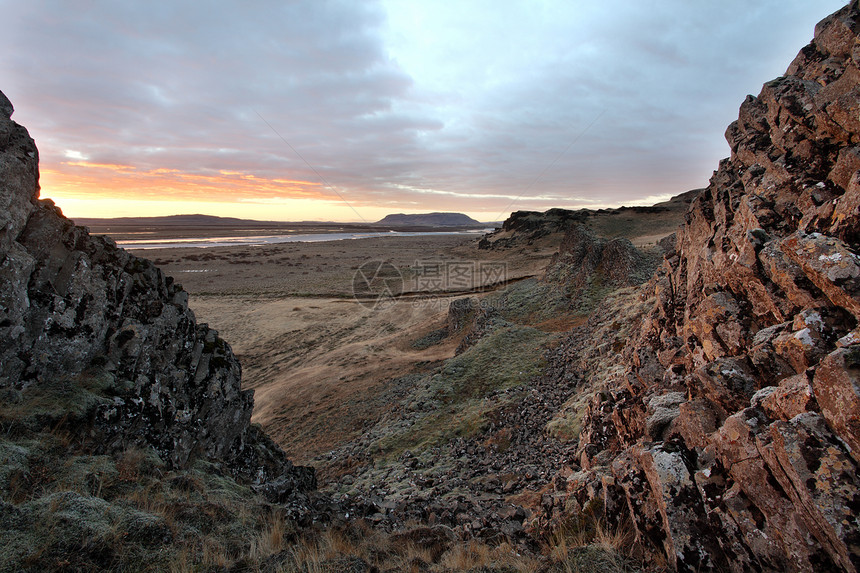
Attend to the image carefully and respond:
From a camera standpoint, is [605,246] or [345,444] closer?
[345,444]

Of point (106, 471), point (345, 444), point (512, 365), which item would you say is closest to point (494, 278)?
point (512, 365)

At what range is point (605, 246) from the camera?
2319 cm

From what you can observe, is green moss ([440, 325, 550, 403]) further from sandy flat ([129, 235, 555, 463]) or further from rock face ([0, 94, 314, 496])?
rock face ([0, 94, 314, 496])

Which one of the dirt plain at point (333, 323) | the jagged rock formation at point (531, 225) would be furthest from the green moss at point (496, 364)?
the jagged rock formation at point (531, 225)

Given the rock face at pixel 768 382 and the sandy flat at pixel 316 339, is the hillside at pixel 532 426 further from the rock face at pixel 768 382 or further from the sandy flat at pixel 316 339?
the sandy flat at pixel 316 339

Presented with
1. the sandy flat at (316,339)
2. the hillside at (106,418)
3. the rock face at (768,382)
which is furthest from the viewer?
the sandy flat at (316,339)

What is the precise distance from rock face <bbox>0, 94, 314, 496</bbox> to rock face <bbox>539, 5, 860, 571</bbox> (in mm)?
6536

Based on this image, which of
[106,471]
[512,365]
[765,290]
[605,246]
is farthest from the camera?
[605,246]

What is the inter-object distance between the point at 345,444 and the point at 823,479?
12.5m

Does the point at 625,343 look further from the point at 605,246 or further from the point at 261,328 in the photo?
the point at 261,328

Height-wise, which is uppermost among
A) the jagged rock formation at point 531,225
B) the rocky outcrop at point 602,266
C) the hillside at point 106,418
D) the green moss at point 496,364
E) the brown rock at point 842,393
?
the jagged rock formation at point 531,225

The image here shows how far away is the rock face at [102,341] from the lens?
6328 mm

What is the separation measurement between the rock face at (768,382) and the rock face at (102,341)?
6.54 metres

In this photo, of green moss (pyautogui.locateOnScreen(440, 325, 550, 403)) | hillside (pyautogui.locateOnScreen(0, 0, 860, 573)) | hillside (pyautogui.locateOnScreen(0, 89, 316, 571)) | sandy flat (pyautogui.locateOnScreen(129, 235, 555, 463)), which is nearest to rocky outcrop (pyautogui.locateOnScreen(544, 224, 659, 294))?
green moss (pyautogui.locateOnScreen(440, 325, 550, 403))
